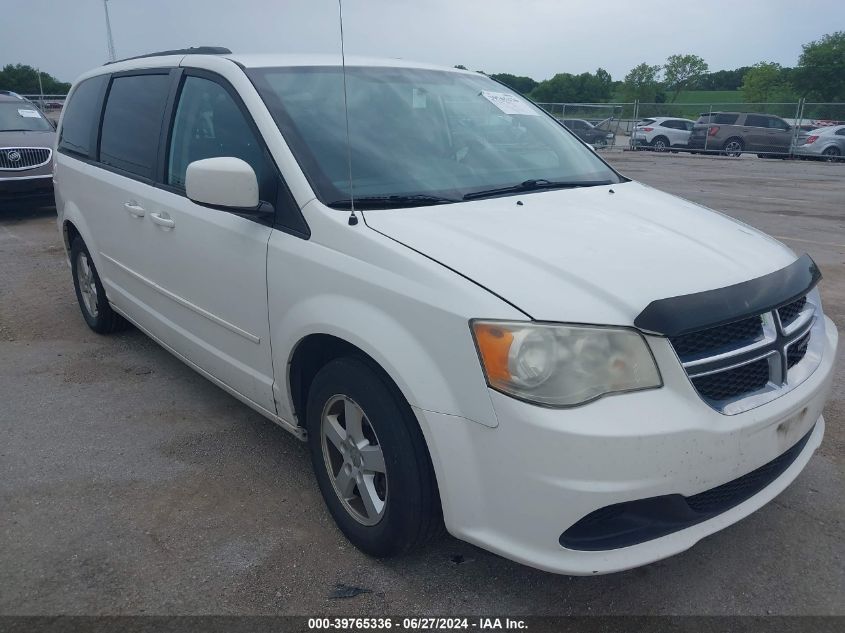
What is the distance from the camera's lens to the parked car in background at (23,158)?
1030cm

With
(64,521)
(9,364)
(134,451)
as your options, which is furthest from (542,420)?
(9,364)

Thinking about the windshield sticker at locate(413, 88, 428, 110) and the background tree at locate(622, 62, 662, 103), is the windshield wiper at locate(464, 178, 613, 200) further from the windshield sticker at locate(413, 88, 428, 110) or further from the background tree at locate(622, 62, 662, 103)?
the background tree at locate(622, 62, 662, 103)

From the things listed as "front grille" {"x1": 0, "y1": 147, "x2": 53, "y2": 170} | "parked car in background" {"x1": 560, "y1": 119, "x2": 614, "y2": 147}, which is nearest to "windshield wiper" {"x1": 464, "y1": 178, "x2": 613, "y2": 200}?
"front grille" {"x1": 0, "y1": 147, "x2": 53, "y2": 170}

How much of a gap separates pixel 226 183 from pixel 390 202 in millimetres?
622

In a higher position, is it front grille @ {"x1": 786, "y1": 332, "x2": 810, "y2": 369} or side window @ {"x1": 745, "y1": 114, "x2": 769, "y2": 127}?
side window @ {"x1": 745, "y1": 114, "x2": 769, "y2": 127}

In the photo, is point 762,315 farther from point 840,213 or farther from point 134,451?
point 840,213

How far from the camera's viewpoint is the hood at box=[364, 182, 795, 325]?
7.08 ft

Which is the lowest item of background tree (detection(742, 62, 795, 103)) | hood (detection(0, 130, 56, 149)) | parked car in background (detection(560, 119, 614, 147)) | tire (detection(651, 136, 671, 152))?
tire (detection(651, 136, 671, 152))

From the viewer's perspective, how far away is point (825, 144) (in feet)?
75.2

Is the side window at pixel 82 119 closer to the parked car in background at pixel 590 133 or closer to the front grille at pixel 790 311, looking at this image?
the front grille at pixel 790 311

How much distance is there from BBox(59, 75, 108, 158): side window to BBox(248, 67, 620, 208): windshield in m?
2.09

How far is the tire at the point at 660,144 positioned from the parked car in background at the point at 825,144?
5285 millimetres

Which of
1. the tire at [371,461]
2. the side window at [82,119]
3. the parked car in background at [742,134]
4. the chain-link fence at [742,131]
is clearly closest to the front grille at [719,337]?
the tire at [371,461]

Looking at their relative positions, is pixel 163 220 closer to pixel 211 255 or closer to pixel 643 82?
pixel 211 255
